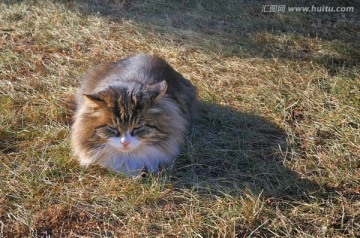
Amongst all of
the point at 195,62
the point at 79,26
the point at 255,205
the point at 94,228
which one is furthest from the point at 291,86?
the point at 79,26

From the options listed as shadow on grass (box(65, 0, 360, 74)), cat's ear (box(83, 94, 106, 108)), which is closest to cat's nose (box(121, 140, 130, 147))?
cat's ear (box(83, 94, 106, 108))

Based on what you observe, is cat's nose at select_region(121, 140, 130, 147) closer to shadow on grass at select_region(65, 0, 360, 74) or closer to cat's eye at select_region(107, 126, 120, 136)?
cat's eye at select_region(107, 126, 120, 136)

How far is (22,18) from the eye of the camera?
5.79 meters

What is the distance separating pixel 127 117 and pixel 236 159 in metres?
1.06

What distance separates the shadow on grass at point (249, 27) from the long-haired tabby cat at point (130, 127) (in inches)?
92.9

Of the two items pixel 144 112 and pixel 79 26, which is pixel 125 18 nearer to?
pixel 79 26

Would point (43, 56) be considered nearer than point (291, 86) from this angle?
No

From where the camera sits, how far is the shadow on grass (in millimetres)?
5199

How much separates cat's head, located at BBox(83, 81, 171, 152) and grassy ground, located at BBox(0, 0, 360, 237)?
0.32 m

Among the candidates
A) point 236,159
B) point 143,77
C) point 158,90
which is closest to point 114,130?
point 158,90

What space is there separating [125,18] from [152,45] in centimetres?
109

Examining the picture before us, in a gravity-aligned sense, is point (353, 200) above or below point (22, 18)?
below

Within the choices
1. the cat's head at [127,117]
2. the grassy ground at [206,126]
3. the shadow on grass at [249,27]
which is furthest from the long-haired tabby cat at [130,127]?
the shadow on grass at [249,27]

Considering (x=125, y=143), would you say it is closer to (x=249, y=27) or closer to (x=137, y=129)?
(x=137, y=129)
